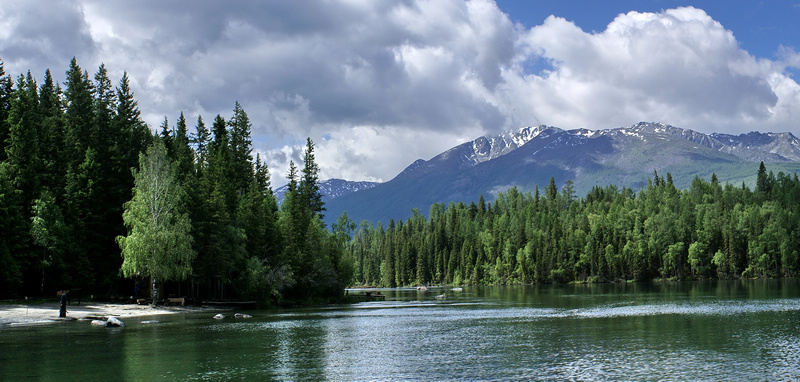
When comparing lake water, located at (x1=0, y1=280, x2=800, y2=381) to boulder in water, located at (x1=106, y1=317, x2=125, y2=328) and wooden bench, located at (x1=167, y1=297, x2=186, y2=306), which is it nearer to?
boulder in water, located at (x1=106, y1=317, x2=125, y2=328)

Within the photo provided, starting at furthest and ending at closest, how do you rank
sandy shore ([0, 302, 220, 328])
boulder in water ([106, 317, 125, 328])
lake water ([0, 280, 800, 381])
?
1. sandy shore ([0, 302, 220, 328])
2. boulder in water ([106, 317, 125, 328])
3. lake water ([0, 280, 800, 381])

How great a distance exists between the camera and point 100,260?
7731 centimetres

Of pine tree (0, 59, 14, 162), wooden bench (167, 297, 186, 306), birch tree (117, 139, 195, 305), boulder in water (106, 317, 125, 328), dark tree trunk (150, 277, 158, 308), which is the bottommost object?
boulder in water (106, 317, 125, 328)

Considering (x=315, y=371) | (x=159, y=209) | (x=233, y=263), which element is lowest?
(x=315, y=371)

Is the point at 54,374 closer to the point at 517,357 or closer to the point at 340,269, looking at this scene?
the point at 517,357

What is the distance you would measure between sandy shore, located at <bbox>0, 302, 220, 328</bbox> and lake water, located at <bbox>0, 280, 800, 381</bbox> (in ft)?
11.3

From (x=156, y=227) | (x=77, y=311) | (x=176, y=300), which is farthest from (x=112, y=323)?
(x=176, y=300)

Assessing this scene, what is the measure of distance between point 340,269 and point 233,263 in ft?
94.6

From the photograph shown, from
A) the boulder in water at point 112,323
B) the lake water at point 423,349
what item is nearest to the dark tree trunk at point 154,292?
the lake water at point 423,349

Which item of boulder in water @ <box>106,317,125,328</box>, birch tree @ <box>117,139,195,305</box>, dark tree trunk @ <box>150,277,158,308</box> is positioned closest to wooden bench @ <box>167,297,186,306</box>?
dark tree trunk @ <box>150,277,158,308</box>

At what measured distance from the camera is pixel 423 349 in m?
41.0

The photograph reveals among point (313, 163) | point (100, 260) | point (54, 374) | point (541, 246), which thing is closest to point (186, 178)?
point (100, 260)

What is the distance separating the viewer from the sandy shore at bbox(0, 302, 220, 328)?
189 feet

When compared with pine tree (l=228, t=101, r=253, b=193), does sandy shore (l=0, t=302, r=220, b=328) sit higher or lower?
lower
